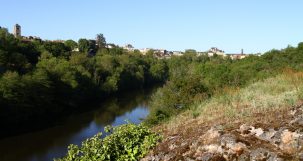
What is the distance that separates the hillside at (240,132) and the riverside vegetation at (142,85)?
59 mm

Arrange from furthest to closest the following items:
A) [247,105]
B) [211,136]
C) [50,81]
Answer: [50,81] → [247,105] → [211,136]

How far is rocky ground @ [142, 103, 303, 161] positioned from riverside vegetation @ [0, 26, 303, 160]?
0.15 meters

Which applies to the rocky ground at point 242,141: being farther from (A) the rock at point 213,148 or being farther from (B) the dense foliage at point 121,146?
(B) the dense foliage at point 121,146

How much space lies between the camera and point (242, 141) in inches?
309

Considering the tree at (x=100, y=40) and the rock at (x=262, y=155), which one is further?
the tree at (x=100, y=40)

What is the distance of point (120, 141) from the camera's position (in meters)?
Result: 9.62

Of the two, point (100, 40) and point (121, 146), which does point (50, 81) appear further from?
point (100, 40)

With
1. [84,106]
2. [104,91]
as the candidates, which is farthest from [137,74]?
[84,106]

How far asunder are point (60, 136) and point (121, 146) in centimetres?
3198

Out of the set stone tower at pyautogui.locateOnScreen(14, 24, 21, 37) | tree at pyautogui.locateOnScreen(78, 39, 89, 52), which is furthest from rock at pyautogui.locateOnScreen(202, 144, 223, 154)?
stone tower at pyautogui.locateOnScreen(14, 24, 21, 37)

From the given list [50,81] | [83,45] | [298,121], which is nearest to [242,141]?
[298,121]

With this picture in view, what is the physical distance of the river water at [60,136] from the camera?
32.2 m

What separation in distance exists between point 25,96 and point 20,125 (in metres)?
3.61

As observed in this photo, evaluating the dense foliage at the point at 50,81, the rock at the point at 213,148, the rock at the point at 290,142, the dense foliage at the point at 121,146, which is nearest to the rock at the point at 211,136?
the rock at the point at 213,148
